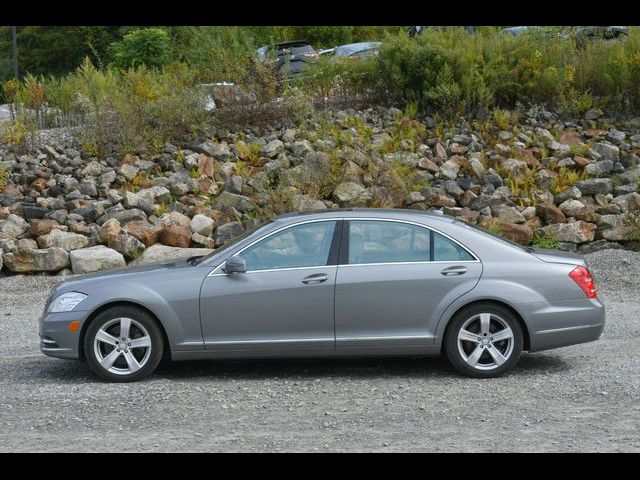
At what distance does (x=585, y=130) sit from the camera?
57.5ft

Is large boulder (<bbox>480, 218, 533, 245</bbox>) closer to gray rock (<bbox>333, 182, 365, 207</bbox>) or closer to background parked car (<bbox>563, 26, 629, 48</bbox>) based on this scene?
gray rock (<bbox>333, 182, 365, 207</bbox>)

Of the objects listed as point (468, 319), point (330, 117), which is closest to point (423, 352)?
point (468, 319)

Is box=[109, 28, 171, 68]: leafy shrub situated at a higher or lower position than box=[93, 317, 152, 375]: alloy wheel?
higher

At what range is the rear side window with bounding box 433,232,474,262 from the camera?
340 inches

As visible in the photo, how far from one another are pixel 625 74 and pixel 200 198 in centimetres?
802

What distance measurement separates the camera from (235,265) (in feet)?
27.8

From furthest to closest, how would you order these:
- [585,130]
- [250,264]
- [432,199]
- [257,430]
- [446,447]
Result: 1. [585,130]
2. [432,199]
3. [250,264]
4. [257,430]
5. [446,447]

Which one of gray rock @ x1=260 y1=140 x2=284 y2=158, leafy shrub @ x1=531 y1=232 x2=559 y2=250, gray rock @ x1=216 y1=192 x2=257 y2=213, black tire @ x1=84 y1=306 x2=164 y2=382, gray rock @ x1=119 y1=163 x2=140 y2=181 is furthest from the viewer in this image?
gray rock @ x1=260 y1=140 x2=284 y2=158

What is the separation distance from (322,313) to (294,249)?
62 centimetres

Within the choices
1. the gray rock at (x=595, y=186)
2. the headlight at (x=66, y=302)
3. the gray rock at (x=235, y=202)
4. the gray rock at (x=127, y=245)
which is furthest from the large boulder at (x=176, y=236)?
the gray rock at (x=595, y=186)

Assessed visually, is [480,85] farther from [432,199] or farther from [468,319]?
[468,319]

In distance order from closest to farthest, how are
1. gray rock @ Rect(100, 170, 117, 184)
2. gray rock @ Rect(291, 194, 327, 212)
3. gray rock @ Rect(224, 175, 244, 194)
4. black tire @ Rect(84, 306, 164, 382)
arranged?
black tire @ Rect(84, 306, 164, 382) < gray rock @ Rect(291, 194, 327, 212) < gray rock @ Rect(224, 175, 244, 194) < gray rock @ Rect(100, 170, 117, 184)

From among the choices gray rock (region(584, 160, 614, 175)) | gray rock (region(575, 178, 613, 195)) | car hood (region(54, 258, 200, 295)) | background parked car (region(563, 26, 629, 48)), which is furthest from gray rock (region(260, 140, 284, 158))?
car hood (region(54, 258, 200, 295))

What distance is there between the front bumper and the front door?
1072mm
